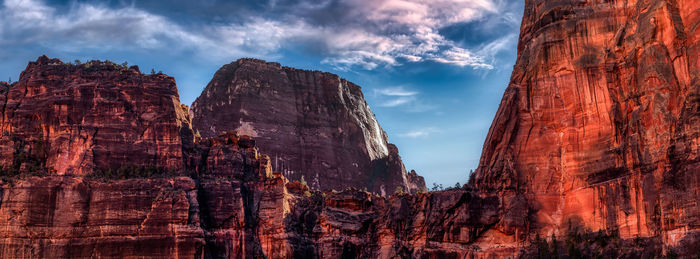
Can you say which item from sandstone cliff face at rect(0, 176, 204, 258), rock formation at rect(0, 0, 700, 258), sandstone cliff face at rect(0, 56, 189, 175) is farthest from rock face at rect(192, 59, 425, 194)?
sandstone cliff face at rect(0, 176, 204, 258)

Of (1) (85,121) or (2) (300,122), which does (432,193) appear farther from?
(2) (300,122)

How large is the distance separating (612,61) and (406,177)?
64674mm

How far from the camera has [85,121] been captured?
9925 cm

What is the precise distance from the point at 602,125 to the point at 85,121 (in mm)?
52438

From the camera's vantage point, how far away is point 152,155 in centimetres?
10006

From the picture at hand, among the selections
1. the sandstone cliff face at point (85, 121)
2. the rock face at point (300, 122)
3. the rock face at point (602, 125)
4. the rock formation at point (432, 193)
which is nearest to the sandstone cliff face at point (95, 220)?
the rock formation at point (432, 193)

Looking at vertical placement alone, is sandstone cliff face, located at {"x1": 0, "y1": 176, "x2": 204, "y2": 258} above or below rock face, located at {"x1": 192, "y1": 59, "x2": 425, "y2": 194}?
below

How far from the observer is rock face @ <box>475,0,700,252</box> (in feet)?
245

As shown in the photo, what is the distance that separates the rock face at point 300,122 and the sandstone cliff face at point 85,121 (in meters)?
26.4

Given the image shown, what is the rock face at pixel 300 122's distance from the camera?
12975 cm

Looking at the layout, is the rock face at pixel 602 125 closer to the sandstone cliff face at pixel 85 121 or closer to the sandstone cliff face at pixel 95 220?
the sandstone cliff face at pixel 95 220

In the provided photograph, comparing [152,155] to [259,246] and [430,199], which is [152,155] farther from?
[430,199]

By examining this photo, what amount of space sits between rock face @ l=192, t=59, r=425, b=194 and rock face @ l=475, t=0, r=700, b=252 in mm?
41859

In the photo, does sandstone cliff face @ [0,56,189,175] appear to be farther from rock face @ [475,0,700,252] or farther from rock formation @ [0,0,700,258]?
rock face @ [475,0,700,252]
